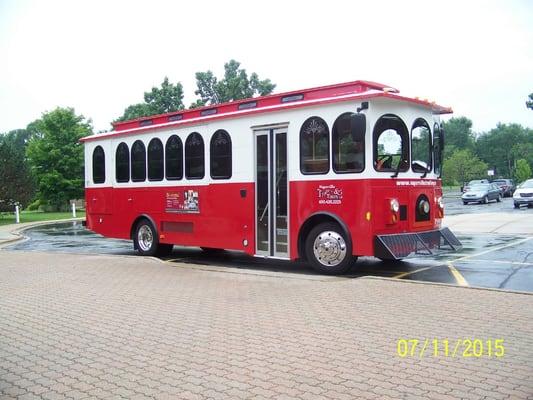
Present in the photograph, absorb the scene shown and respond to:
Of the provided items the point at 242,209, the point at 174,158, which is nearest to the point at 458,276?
the point at 242,209

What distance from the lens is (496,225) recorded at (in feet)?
64.6

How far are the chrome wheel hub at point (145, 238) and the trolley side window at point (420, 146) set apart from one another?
21.5ft

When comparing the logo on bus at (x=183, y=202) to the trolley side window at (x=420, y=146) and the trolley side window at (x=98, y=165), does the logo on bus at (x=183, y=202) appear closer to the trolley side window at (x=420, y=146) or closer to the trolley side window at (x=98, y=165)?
the trolley side window at (x=98, y=165)

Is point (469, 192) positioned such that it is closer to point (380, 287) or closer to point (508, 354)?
point (380, 287)

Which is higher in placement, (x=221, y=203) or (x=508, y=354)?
(x=221, y=203)

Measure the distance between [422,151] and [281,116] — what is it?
2733 millimetres

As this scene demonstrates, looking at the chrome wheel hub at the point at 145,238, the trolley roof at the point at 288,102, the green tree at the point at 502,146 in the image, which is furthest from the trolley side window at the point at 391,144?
the green tree at the point at 502,146

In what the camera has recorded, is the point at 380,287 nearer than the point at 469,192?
Yes

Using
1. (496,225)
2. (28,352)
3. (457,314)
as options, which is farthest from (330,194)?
(496,225)

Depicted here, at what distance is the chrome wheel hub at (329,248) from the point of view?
942cm

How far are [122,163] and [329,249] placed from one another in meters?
6.79

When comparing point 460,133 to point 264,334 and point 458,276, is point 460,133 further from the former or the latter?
point 264,334

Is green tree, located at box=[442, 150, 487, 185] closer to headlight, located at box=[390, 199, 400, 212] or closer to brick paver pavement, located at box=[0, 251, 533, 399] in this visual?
headlight, located at box=[390, 199, 400, 212]

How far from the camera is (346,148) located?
9.34 meters
